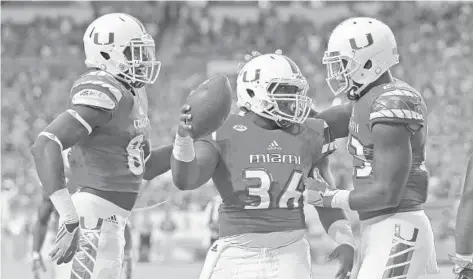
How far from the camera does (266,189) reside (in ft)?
12.0

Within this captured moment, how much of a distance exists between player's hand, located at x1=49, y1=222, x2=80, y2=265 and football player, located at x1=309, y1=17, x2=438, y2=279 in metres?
1.15

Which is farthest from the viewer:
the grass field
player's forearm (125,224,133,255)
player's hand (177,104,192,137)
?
the grass field

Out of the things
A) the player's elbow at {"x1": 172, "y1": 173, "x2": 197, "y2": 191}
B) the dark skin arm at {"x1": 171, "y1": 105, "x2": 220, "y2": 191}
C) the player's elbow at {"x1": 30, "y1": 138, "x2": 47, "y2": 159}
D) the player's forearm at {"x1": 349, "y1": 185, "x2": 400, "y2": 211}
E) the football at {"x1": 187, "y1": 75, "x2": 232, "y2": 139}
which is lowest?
the player's forearm at {"x1": 349, "y1": 185, "x2": 400, "y2": 211}

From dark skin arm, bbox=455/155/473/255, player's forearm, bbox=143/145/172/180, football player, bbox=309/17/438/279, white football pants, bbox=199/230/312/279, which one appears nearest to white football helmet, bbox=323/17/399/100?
football player, bbox=309/17/438/279

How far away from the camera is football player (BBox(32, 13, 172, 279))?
3.85 metres

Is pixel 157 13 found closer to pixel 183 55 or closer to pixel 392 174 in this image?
pixel 183 55

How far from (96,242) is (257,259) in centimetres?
94

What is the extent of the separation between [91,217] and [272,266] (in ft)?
3.50

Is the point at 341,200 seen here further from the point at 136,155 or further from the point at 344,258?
the point at 136,155

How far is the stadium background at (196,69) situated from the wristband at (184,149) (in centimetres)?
730

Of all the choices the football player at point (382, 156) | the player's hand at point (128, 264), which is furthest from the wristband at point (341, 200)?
the player's hand at point (128, 264)

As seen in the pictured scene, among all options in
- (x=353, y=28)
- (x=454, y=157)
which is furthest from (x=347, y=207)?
(x=454, y=157)

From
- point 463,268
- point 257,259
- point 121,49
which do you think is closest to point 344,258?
point 257,259

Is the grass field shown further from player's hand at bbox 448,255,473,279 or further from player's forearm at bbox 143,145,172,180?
player's hand at bbox 448,255,473,279
